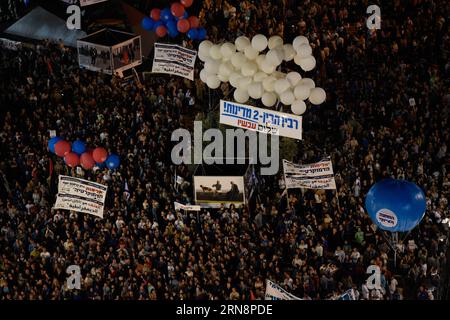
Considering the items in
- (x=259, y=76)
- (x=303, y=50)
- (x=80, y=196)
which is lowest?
(x=80, y=196)

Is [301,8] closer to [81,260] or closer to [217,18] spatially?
[217,18]

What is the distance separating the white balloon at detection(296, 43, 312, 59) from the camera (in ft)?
55.5

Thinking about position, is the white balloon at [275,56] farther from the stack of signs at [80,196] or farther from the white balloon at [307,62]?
the stack of signs at [80,196]

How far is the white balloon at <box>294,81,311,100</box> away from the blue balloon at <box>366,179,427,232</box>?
181 inches

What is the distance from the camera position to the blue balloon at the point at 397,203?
41.2 feet

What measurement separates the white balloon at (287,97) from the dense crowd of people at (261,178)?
1.84m

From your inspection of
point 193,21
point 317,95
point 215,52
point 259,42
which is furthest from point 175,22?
point 317,95

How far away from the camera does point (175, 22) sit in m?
22.6

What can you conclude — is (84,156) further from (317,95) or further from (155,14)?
(317,95)

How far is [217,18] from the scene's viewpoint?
906 inches

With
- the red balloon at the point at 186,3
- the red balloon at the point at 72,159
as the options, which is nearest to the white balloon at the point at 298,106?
the red balloon at the point at 72,159

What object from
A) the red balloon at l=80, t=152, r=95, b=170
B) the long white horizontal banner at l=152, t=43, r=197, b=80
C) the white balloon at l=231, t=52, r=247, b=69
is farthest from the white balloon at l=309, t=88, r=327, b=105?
the red balloon at l=80, t=152, r=95, b=170

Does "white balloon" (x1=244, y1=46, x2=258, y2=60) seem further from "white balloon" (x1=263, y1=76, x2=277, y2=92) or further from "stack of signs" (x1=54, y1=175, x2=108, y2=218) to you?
"stack of signs" (x1=54, y1=175, x2=108, y2=218)

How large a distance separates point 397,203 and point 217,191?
6517mm
